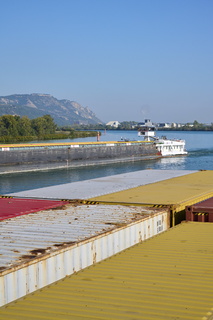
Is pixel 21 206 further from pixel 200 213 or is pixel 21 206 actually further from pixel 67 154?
pixel 67 154

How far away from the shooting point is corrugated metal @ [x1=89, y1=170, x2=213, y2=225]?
20453 millimetres

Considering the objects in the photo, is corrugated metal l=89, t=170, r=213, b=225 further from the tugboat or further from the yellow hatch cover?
the tugboat

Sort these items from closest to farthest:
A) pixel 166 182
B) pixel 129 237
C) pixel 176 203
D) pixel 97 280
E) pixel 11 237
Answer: pixel 97 280, pixel 11 237, pixel 129 237, pixel 176 203, pixel 166 182

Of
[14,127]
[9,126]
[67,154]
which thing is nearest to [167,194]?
[67,154]

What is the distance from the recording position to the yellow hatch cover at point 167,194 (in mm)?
20733

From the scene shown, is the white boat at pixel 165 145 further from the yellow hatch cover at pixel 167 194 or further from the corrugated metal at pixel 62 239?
the corrugated metal at pixel 62 239

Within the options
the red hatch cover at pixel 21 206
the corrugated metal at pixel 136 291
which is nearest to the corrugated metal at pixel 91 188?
the red hatch cover at pixel 21 206

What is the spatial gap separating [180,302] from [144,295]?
0.78 metres

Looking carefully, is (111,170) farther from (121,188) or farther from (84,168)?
(121,188)

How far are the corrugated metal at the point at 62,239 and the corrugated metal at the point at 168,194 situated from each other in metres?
1.93

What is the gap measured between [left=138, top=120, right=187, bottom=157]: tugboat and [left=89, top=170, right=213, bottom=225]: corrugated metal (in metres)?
72.2

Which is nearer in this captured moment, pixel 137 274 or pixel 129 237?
pixel 137 274

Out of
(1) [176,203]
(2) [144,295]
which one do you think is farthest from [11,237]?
(1) [176,203]

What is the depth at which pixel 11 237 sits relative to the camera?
12883 mm
